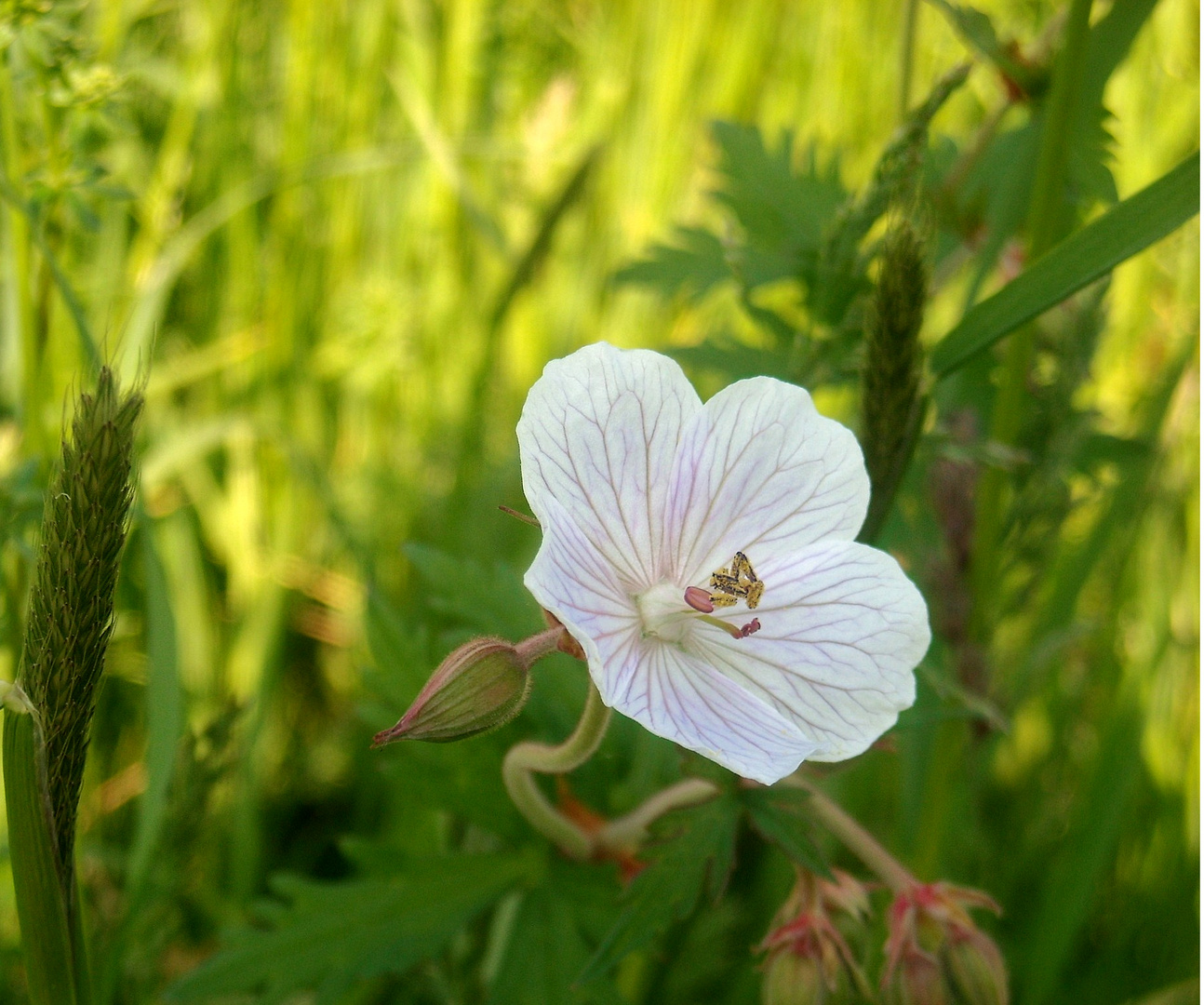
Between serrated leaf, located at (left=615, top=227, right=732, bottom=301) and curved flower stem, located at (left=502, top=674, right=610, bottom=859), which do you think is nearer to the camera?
curved flower stem, located at (left=502, top=674, right=610, bottom=859)

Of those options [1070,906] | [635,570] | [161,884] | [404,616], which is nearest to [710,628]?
[635,570]

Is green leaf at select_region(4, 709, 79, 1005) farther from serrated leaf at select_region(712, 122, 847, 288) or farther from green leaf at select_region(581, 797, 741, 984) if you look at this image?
serrated leaf at select_region(712, 122, 847, 288)

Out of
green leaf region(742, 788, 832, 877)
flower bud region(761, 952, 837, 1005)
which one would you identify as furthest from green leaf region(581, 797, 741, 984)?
flower bud region(761, 952, 837, 1005)

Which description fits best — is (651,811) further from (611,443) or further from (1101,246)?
(1101,246)

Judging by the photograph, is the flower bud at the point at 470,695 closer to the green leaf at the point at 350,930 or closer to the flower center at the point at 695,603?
the flower center at the point at 695,603

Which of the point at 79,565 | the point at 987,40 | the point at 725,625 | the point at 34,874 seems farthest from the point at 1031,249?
the point at 34,874

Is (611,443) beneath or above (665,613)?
above
